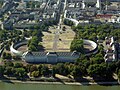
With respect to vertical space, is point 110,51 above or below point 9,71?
above

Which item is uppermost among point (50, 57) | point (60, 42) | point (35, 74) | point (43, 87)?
point (50, 57)

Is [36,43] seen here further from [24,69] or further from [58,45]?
[24,69]

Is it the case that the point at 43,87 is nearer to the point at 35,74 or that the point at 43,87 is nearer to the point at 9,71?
the point at 35,74

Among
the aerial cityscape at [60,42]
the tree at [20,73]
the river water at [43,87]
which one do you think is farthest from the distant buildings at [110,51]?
the tree at [20,73]

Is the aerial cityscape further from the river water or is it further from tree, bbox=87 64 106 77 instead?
the river water

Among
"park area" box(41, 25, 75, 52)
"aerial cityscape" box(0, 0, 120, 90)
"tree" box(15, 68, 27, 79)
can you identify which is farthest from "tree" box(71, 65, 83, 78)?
"park area" box(41, 25, 75, 52)

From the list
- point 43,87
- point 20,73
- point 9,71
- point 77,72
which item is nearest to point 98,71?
point 77,72

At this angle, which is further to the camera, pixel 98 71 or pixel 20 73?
pixel 20 73

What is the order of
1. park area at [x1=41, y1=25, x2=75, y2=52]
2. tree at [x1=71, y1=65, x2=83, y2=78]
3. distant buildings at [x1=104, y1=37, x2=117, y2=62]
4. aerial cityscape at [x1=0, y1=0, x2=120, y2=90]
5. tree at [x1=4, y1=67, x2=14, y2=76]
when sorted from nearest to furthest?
tree at [x1=71, y1=65, x2=83, y2=78], aerial cityscape at [x1=0, y1=0, x2=120, y2=90], tree at [x1=4, y1=67, x2=14, y2=76], distant buildings at [x1=104, y1=37, x2=117, y2=62], park area at [x1=41, y1=25, x2=75, y2=52]
